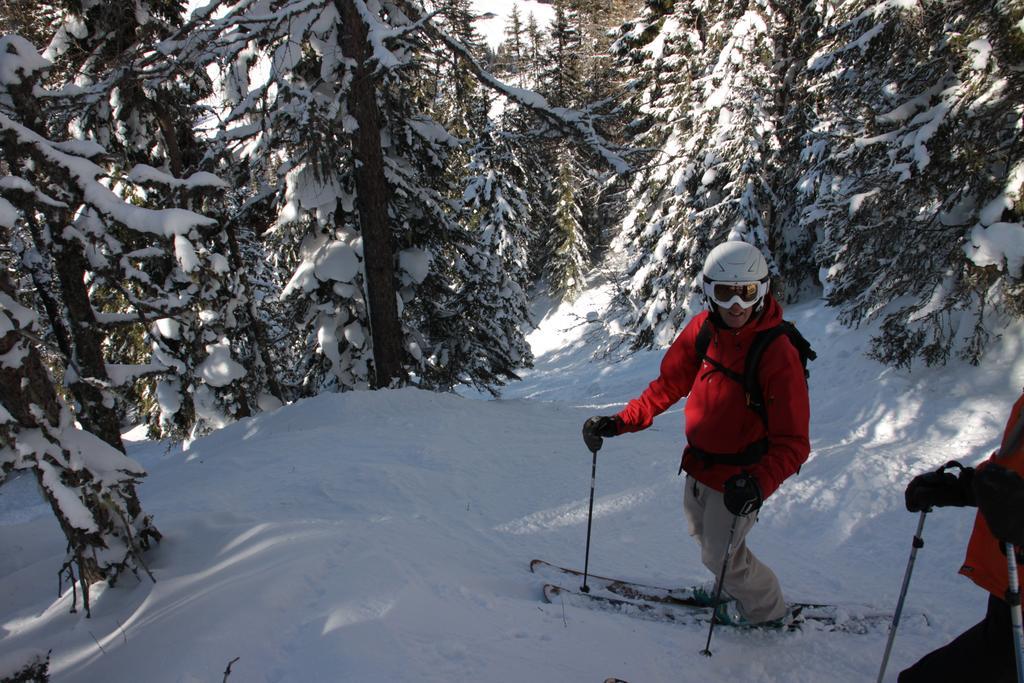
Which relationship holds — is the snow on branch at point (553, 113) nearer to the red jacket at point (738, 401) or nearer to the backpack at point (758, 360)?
the red jacket at point (738, 401)

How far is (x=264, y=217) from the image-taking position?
36.1 feet

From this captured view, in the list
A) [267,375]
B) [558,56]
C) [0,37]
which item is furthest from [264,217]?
[558,56]

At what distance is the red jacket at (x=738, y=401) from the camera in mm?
3127

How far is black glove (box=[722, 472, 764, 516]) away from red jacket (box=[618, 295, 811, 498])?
7cm

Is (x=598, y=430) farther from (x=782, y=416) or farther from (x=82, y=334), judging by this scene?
(x=82, y=334)

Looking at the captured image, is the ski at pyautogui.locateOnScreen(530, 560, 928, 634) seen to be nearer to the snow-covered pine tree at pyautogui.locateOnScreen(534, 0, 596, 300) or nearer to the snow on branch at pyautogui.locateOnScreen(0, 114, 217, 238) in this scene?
the snow on branch at pyautogui.locateOnScreen(0, 114, 217, 238)

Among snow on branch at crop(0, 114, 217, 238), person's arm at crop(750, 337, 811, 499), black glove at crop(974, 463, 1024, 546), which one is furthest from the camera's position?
snow on branch at crop(0, 114, 217, 238)

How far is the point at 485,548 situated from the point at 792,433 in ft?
10.4

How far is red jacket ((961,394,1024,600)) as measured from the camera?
7.52 ft

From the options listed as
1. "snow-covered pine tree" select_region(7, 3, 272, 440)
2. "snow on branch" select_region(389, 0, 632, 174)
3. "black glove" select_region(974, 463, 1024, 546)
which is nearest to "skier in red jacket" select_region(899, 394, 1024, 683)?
"black glove" select_region(974, 463, 1024, 546)

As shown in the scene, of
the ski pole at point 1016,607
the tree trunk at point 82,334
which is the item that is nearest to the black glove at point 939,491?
the ski pole at point 1016,607

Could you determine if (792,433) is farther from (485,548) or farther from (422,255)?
(422,255)

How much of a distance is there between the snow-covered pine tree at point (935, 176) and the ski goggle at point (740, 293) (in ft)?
21.3

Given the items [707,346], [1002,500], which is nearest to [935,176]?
[707,346]
